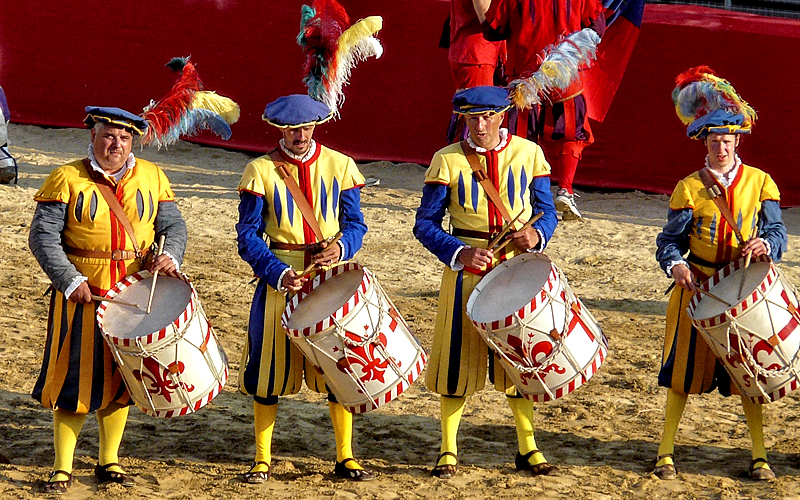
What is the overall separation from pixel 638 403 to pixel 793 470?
117 cm

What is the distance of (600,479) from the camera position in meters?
5.61

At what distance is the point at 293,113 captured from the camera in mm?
5359

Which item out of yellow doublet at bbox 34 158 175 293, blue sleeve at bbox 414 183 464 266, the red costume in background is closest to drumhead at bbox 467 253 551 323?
blue sleeve at bbox 414 183 464 266

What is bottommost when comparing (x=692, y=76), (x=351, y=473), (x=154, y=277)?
(x=351, y=473)

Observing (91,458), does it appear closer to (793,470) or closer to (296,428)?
(296,428)

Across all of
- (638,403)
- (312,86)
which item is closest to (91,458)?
(638,403)

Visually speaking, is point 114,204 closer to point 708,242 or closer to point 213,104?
point 213,104

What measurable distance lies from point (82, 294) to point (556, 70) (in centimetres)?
355

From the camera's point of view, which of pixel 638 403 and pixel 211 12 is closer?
pixel 638 403

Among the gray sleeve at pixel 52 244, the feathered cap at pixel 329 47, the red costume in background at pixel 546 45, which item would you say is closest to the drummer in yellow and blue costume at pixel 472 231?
the gray sleeve at pixel 52 244

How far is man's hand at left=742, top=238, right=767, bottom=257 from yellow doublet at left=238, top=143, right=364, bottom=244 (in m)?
1.78

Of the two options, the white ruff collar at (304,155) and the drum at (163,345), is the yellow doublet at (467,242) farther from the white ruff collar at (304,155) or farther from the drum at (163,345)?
the drum at (163,345)

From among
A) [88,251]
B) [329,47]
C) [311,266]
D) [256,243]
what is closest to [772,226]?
[311,266]

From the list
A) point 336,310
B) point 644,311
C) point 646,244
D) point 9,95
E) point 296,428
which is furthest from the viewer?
point 9,95
